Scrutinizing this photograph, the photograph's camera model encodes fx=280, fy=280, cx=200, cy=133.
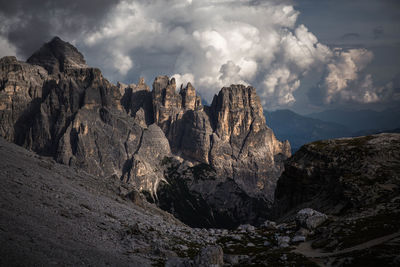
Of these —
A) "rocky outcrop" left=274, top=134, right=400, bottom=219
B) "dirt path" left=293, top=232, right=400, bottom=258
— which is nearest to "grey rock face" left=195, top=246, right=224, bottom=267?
"dirt path" left=293, top=232, right=400, bottom=258

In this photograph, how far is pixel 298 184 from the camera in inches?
3762

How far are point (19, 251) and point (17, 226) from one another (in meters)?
7.09

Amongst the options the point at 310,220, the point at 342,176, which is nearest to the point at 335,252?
the point at 310,220

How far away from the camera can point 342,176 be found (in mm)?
76625

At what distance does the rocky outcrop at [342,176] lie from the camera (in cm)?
6675

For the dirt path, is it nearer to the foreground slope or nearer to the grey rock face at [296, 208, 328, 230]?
the grey rock face at [296, 208, 328, 230]

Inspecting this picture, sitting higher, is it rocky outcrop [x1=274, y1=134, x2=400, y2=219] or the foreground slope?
rocky outcrop [x1=274, y1=134, x2=400, y2=219]

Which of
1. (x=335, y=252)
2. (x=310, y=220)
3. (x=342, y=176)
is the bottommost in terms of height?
(x=335, y=252)

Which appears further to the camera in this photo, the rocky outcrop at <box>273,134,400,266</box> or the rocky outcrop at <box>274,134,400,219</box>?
the rocky outcrop at <box>274,134,400,219</box>

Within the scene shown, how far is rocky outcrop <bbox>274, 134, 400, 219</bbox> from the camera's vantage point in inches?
2628

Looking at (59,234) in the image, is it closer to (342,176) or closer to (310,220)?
(310,220)

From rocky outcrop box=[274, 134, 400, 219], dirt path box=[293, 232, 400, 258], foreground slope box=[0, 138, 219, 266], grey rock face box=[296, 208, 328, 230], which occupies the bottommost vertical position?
foreground slope box=[0, 138, 219, 266]

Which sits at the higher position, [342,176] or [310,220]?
[342,176]

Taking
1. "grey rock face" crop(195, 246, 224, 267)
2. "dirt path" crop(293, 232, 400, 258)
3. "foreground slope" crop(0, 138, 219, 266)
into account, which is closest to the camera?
"foreground slope" crop(0, 138, 219, 266)
